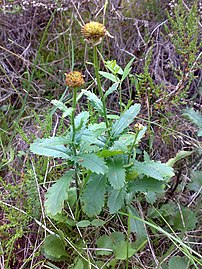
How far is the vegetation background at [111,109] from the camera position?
1.18 m

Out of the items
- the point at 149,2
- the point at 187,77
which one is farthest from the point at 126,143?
the point at 149,2

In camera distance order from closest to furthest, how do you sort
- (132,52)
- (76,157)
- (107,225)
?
(76,157), (107,225), (132,52)

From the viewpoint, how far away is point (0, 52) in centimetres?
179

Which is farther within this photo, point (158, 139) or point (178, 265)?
point (158, 139)

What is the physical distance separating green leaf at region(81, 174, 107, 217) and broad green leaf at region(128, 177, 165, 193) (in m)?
0.09

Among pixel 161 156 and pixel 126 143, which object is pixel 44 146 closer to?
pixel 126 143

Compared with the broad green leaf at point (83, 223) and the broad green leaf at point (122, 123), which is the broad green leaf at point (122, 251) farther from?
the broad green leaf at point (122, 123)

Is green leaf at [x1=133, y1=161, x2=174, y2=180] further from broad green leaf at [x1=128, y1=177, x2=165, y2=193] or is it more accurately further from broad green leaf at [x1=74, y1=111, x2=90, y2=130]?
broad green leaf at [x1=74, y1=111, x2=90, y2=130]

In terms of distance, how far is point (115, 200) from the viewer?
3.56ft

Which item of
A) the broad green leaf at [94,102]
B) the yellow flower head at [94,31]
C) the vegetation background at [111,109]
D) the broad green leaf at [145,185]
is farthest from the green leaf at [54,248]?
the yellow flower head at [94,31]

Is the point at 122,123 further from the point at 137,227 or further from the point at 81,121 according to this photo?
the point at 137,227

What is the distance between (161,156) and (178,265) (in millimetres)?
438

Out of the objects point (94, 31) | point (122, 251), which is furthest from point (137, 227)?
point (94, 31)

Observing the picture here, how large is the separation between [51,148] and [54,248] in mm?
293
